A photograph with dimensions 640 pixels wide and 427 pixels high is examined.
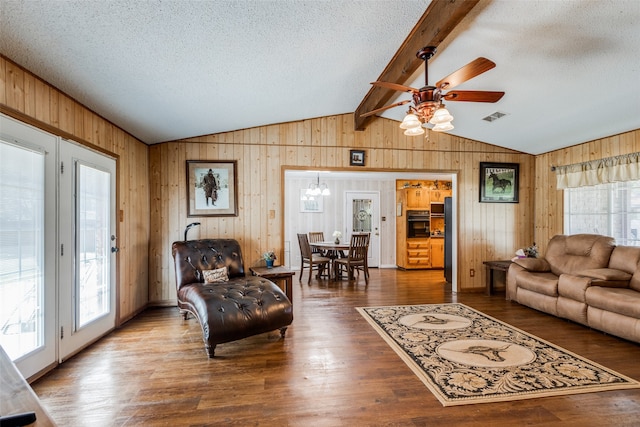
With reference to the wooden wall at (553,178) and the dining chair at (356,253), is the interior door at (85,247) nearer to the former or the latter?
the dining chair at (356,253)

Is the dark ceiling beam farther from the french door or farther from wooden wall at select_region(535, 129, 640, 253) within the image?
wooden wall at select_region(535, 129, 640, 253)

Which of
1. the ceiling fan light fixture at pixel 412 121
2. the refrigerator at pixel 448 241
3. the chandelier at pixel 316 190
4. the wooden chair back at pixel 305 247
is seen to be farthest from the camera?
the chandelier at pixel 316 190

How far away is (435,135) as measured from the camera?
5.35 m

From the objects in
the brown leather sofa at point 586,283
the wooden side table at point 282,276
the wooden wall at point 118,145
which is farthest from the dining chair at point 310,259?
the brown leather sofa at point 586,283

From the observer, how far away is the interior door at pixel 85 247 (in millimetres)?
2742

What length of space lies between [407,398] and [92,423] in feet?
6.52

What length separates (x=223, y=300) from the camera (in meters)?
2.99

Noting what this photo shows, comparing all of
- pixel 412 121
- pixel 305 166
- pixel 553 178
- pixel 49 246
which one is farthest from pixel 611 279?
pixel 49 246

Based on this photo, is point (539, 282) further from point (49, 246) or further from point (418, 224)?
point (49, 246)

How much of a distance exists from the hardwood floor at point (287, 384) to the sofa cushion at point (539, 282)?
38cm

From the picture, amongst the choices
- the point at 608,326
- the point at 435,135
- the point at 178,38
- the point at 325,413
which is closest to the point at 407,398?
the point at 325,413

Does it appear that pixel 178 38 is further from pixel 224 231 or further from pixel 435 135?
pixel 435 135

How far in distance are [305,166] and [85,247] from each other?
298 centimetres

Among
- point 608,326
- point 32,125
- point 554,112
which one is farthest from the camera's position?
point 554,112
